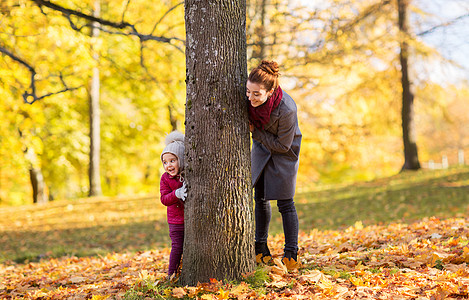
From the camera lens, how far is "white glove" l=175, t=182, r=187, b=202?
3254 millimetres

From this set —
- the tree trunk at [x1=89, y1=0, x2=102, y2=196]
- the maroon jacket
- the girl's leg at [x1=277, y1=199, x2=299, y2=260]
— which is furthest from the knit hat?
the tree trunk at [x1=89, y1=0, x2=102, y2=196]

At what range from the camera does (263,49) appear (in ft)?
29.5

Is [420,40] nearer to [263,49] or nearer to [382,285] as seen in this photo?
[263,49]

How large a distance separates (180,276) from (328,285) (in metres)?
1.23

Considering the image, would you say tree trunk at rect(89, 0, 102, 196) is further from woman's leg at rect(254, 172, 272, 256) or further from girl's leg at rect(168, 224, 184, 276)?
woman's leg at rect(254, 172, 272, 256)

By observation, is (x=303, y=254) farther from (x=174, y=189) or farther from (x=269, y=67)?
(x=269, y=67)

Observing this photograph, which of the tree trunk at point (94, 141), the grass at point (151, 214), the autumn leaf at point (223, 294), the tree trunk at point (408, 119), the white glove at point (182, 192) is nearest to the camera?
the autumn leaf at point (223, 294)

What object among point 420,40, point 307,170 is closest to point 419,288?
point 420,40

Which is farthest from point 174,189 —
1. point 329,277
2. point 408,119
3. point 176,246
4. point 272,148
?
point 408,119

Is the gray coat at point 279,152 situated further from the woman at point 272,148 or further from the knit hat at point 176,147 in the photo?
the knit hat at point 176,147

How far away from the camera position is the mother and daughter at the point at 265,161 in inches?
123

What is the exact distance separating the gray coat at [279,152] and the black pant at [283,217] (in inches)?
4.2

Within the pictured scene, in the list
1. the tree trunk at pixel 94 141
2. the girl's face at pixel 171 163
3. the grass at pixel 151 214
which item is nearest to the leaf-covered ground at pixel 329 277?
the girl's face at pixel 171 163

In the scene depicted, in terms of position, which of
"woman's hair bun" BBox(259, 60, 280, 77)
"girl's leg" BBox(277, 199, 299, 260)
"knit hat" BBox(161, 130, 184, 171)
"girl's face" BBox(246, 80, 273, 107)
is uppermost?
"woman's hair bun" BBox(259, 60, 280, 77)
